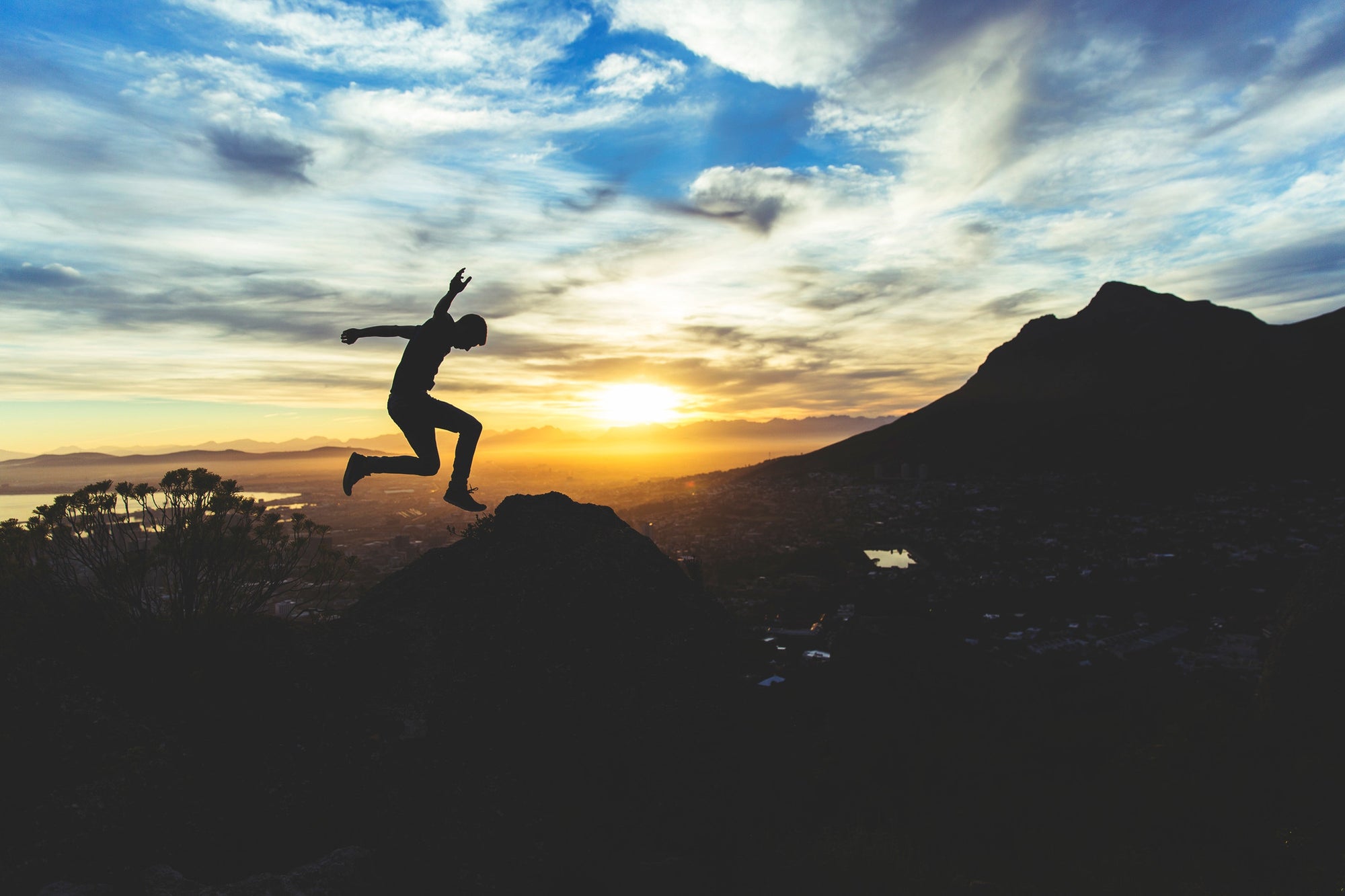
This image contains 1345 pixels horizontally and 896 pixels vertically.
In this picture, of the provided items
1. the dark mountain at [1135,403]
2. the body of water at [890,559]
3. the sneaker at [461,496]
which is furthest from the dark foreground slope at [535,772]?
the dark mountain at [1135,403]

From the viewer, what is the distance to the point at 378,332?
249 inches

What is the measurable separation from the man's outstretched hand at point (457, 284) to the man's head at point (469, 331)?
27cm

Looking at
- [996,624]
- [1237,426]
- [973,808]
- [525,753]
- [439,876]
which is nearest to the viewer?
[439,876]

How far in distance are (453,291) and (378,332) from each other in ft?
3.06

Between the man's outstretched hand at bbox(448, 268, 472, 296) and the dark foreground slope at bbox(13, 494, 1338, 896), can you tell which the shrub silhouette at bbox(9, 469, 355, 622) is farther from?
the man's outstretched hand at bbox(448, 268, 472, 296)

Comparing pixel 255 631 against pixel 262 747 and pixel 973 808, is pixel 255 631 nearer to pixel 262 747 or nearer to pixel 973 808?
pixel 262 747

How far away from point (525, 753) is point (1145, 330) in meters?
101

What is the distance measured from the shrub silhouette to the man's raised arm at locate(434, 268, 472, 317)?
2.82 meters

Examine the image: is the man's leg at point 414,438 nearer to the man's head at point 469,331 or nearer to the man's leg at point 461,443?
the man's leg at point 461,443

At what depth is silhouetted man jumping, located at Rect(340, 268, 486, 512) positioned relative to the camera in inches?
246

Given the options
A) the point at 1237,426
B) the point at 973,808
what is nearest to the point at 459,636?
the point at 973,808

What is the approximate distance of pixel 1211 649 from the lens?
17047 mm

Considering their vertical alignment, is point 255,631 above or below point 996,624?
above

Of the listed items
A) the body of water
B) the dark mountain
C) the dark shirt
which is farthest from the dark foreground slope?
the dark mountain
